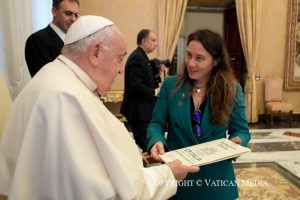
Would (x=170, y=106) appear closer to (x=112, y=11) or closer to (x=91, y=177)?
(x=91, y=177)

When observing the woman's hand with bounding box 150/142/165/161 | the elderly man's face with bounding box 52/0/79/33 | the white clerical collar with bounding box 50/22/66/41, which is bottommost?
the woman's hand with bounding box 150/142/165/161

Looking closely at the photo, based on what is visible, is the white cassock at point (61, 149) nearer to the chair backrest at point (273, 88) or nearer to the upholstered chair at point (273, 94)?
the upholstered chair at point (273, 94)

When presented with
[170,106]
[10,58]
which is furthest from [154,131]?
[10,58]

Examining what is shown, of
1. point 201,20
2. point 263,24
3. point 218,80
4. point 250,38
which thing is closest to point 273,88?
point 250,38

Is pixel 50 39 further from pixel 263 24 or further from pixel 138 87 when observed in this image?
pixel 263 24

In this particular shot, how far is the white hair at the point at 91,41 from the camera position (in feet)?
3.67

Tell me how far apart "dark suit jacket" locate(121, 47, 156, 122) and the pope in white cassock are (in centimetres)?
213

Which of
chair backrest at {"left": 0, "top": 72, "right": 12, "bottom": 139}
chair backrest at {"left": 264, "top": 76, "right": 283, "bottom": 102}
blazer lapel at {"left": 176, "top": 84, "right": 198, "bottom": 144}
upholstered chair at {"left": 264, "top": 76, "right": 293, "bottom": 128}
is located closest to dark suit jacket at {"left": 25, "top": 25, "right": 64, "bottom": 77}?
chair backrest at {"left": 0, "top": 72, "right": 12, "bottom": 139}

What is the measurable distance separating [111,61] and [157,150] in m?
0.67

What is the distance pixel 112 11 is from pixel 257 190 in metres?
4.82

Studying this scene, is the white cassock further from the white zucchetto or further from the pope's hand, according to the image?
the pope's hand

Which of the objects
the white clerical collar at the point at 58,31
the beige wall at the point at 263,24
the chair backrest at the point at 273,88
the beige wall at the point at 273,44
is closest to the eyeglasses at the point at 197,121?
the white clerical collar at the point at 58,31

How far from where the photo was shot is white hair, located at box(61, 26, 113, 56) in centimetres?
112

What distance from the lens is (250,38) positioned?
6719mm
